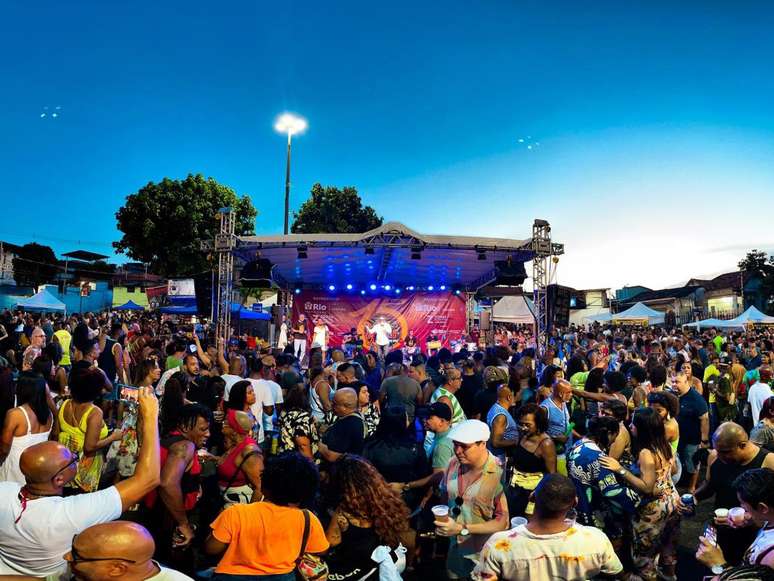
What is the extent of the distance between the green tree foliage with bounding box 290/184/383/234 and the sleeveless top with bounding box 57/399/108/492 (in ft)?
90.2

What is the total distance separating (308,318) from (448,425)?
1625cm

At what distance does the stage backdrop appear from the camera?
19.7 meters

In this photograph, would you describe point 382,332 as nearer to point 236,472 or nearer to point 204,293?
point 204,293

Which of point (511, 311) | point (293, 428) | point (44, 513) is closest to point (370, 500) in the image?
point (44, 513)

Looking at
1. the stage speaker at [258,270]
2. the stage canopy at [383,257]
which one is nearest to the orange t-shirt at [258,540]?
the stage canopy at [383,257]

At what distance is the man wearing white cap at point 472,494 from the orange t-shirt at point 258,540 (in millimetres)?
1117

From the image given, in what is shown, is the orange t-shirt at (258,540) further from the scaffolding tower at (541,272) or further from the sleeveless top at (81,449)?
the scaffolding tower at (541,272)

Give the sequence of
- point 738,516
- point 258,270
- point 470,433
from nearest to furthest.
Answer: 1. point 738,516
2. point 470,433
3. point 258,270

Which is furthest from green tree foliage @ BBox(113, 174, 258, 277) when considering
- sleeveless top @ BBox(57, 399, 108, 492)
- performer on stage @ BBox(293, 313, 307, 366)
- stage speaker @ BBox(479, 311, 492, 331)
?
sleeveless top @ BBox(57, 399, 108, 492)

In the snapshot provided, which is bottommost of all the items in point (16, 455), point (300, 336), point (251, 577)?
point (300, 336)

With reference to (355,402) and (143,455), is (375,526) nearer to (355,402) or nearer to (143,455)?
(143,455)

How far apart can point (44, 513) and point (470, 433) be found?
2178 millimetres

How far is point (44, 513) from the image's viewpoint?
6.57 feet

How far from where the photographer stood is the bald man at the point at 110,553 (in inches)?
61.3
